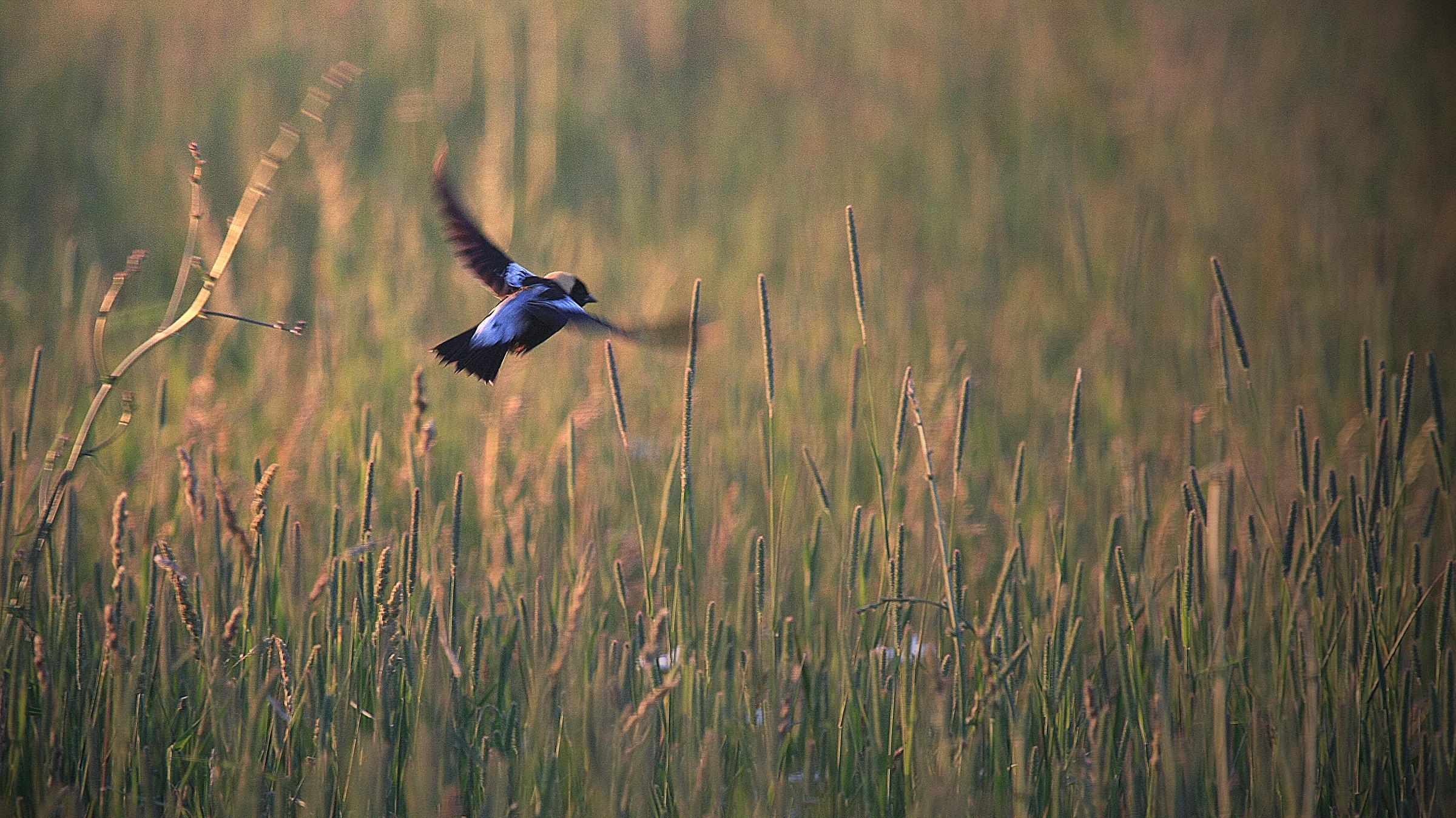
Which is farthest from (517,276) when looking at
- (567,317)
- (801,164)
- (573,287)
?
(801,164)

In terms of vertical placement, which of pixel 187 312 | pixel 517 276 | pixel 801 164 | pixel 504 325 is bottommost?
pixel 187 312

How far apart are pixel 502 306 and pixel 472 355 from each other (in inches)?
3.2

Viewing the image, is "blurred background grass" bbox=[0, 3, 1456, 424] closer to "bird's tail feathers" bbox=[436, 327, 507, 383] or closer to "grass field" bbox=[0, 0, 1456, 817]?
"grass field" bbox=[0, 0, 1456, 817]

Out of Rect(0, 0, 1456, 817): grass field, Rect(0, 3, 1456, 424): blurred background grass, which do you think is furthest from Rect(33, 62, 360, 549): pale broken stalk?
Rect(0, 3, 1456, 424): blurred background grass

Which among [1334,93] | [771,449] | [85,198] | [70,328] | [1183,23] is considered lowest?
[771,449]

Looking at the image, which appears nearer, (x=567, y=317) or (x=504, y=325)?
(x=567, y=317)

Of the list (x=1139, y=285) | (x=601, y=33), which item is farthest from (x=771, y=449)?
(x=601, y=33)

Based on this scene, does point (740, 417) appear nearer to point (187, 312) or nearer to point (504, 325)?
point (504, 325)

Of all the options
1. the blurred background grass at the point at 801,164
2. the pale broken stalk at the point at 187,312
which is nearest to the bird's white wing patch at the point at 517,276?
the pale broken stalk at the point at 187,312

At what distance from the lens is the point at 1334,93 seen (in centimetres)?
539

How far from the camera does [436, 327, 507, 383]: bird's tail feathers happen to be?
5.14 feet

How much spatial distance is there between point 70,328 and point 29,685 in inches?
43.9

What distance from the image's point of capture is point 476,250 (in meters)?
1.74

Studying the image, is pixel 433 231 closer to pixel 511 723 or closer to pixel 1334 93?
pixel 511 723
